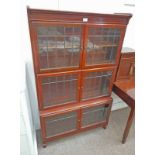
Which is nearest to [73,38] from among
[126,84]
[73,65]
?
[73,65]

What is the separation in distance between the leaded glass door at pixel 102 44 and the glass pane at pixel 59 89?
27 cm

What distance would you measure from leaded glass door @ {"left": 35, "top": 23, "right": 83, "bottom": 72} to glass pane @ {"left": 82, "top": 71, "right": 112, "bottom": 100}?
302 millimetres

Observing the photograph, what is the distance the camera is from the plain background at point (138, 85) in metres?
0.63

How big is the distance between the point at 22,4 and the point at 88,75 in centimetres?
94

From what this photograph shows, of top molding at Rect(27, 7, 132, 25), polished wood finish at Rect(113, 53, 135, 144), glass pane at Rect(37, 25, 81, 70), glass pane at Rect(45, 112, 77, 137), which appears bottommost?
glass pane at Rect(45, 112, 77, 137)

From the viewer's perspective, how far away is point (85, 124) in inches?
69.0

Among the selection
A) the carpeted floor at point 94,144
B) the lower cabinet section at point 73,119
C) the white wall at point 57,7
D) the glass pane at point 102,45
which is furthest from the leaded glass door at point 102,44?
the carpeted floor at point 94,144

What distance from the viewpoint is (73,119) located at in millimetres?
1634

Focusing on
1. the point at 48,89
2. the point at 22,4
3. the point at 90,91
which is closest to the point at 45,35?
the point at 22,4

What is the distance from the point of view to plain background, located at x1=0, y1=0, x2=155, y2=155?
63 cm

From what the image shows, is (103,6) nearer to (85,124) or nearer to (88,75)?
(88,75)

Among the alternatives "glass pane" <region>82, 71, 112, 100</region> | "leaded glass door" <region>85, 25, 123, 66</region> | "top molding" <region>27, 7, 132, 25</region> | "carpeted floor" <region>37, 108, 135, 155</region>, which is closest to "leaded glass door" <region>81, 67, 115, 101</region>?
"glass pane" <region>82, 71, 112, 100</region>

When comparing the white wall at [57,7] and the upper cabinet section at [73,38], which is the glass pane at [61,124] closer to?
the white wall at [57,7]

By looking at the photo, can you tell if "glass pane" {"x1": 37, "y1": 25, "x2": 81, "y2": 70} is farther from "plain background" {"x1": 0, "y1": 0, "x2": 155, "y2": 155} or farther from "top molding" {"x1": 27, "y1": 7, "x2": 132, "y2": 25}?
"plain background" {"x1": 0, "y1": 0, "x2": 155, "y2": 155}
